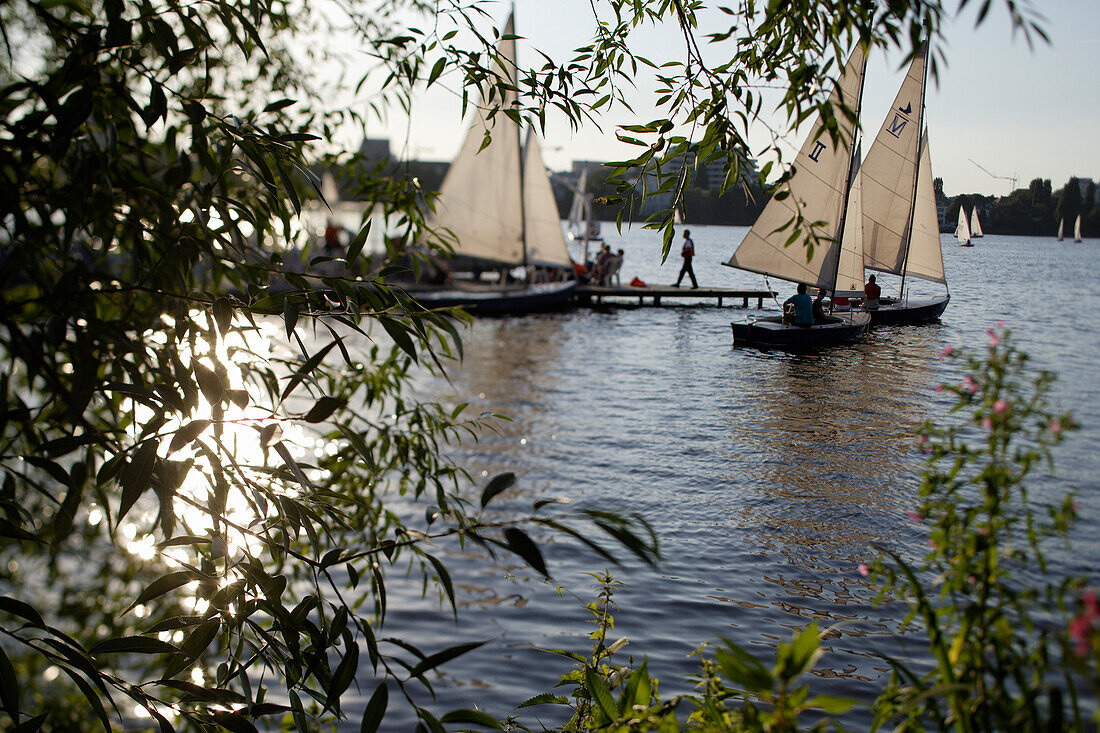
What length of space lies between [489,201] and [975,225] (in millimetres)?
13826

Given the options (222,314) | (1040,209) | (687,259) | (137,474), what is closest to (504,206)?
(687,259)

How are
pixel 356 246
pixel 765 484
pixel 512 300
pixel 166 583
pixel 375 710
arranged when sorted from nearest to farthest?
pixel 375 710 < pixel 166 583 < pixel 356 246 < pixel 765 484 < pixel 512 300

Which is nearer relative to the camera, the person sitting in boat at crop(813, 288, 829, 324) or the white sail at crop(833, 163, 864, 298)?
the white sail at crop(833, 163, 864, 298)

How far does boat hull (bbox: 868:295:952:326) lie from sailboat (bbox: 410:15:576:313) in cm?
1206

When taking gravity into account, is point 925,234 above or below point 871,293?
above

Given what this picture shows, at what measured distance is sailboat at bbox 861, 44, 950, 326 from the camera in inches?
67.2

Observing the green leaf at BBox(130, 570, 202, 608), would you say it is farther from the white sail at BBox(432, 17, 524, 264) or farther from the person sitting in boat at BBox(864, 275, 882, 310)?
the white sail at BBox(432, 17, 524, 264)

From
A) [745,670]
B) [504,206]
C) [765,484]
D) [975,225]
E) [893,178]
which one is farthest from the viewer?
[504,206]

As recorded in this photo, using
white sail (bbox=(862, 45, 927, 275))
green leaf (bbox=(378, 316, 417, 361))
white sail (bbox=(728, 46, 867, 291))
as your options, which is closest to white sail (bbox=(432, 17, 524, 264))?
white sail (bbox=(728, 46, 867, 291))

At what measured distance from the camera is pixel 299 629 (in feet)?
3.66

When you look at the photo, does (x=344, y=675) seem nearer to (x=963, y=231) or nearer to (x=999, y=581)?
(x=999, y=581)

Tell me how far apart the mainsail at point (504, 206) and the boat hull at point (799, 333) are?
481 inches

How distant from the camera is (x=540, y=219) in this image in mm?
15695

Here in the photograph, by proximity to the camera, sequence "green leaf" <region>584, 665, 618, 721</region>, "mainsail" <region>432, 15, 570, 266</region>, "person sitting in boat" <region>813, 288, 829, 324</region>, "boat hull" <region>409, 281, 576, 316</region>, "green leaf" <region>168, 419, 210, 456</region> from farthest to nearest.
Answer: "mainsail" <region>432, 15, 570, 266</region> → "boat hull" <region>409, 281, 576, 316</region> → "person sitting in boat" <region>813, 288, 829, 324</region> → "green leaf" <region>584, 665, 618, 721</region> → "green leaf" <region>168, 419, 210, 456</region>
